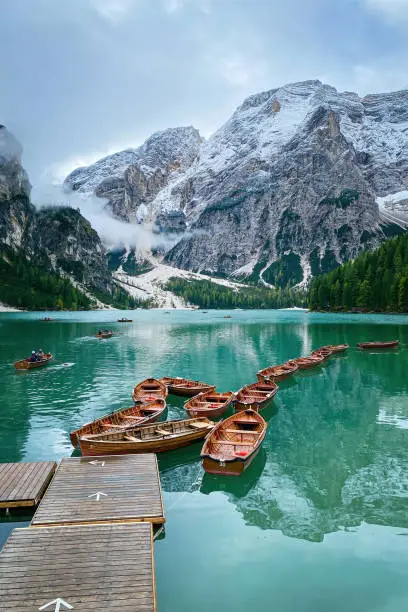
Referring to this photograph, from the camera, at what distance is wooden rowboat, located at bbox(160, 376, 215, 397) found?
153 ft

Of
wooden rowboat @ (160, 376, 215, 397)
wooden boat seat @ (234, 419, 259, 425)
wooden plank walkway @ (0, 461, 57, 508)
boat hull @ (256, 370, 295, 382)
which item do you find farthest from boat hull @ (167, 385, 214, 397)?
wooden plank walkway @ (0, 461, 57, 508)

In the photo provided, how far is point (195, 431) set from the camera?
3081 centimetres

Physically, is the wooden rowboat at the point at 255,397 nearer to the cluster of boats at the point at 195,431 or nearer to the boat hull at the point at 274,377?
the cluster of boats at the point at 195,431

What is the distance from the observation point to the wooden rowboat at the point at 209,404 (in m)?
36.8

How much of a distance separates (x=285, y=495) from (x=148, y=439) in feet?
31.4

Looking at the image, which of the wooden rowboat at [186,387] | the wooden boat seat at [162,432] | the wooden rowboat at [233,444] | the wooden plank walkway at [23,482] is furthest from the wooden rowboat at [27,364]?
the wooden plank walkway at [23,482]

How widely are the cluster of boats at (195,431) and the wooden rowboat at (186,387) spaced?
8.41 feet

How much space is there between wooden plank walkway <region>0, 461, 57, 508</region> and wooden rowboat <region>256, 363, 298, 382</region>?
33.3 m

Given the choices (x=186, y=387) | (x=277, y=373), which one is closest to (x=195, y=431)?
(x=186, y=387)

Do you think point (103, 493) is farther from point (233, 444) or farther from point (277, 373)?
point (277, 373)

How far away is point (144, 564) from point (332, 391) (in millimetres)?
41719

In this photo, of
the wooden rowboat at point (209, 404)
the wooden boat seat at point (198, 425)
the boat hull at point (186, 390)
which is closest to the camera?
the wooden boat seat at point (198, 425)

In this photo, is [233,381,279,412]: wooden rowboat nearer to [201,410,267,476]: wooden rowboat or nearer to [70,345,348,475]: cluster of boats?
[70,345,348,475]: cluster of boats

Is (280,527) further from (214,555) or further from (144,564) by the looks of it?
(144,564)
